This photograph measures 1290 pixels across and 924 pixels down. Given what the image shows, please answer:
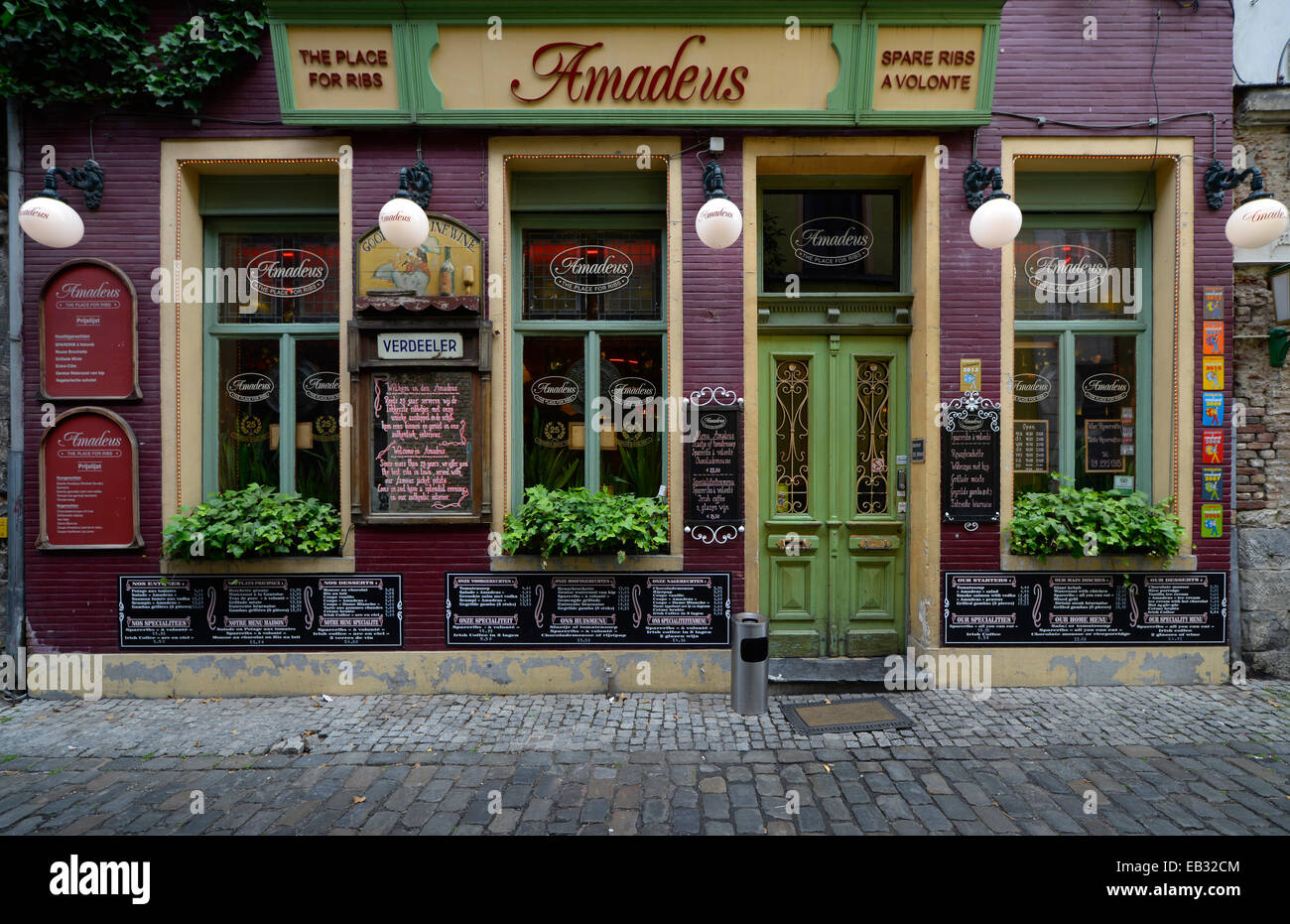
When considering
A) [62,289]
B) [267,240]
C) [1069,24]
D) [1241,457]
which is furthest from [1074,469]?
[62,289]

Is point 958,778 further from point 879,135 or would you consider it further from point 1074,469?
point 879,135

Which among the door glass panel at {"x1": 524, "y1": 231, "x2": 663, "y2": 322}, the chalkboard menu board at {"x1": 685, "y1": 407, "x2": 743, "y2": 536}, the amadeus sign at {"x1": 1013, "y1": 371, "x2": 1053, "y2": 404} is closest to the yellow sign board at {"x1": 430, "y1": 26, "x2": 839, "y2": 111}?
the door glass panel at {"x1": 524, "y1": 231, "x2": 663, "y2": 322}

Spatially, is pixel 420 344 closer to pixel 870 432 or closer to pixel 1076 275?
pixel 870 432

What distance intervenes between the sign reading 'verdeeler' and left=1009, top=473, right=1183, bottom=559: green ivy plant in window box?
209 inches

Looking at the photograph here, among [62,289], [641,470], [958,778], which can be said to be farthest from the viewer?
[641,470]

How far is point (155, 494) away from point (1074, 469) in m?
8.61

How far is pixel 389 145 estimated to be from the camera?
5676mm

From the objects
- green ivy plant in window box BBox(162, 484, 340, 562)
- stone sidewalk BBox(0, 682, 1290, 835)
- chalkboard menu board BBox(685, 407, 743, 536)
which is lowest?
stone sidewalk BBox(0, 682, 1290, 835)

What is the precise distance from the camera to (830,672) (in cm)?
568

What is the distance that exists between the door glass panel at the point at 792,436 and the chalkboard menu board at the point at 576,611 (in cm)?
131

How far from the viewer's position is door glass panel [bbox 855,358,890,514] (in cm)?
606

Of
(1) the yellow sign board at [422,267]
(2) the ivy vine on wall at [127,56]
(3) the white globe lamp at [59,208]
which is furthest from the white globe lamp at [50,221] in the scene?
(1) the yellow sign board at [422,267]

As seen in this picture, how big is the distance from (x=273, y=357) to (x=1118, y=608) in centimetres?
826

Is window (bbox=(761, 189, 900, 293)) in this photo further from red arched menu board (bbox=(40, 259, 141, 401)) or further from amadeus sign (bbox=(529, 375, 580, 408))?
red arched menu board (bbox=(40, 259, 141, 401))
